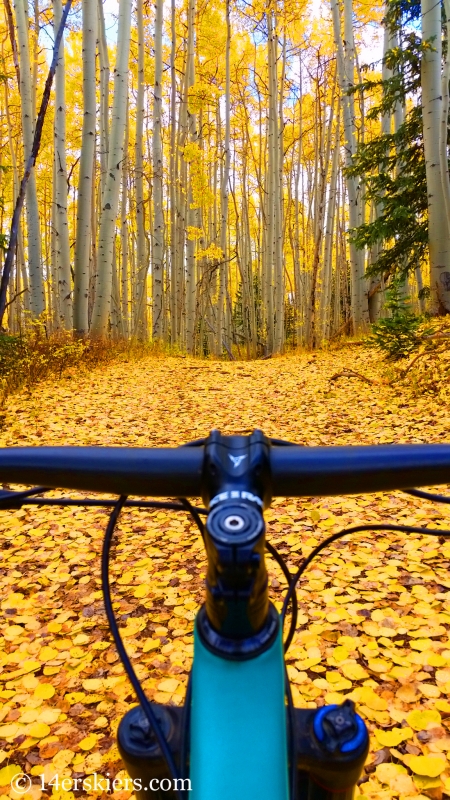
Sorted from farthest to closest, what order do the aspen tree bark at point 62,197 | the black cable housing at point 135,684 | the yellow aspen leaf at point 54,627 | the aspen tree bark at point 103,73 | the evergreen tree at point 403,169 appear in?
the aspen tree bark at point 103,73 < the aspen tree bark at point 62,197 < the evergreen tree at point 403,169 < the yellow aspen leaf at point 54,627 < the black cable housing at point 135,684

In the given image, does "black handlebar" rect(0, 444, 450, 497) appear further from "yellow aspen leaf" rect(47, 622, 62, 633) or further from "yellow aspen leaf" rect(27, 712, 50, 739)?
"yellow aspen leaf" rect(47, 622, 62, 633)

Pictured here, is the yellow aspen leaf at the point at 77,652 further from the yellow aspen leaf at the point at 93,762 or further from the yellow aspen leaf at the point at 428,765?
the yellow aspen leaf at the point at 428,765

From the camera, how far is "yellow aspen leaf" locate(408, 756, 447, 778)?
146cm

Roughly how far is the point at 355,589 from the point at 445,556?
59 cm

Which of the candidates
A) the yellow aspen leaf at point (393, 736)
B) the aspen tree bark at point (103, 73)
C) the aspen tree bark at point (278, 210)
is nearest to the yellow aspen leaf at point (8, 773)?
the yellow aspen leaf at point (393, 736)

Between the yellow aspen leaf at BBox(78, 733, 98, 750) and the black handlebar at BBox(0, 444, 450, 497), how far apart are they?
1.56m

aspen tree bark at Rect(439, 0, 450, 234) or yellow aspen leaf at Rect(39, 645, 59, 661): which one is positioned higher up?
aspen tree bark at Rect(439, 0, 450, 234)

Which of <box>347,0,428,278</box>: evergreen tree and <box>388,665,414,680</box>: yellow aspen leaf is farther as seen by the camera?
<box>347,0,428,278</box>: evergreen tree

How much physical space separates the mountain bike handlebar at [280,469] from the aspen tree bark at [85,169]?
8302mm

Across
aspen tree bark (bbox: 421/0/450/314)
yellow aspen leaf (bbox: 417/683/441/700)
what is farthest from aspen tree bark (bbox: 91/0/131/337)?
yellow aspen leaf (bbox: 417/683/441/700)

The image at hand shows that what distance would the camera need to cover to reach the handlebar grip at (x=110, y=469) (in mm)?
531

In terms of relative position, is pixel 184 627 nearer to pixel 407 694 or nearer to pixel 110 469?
pixel 407 694

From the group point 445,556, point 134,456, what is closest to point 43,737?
point 134,456

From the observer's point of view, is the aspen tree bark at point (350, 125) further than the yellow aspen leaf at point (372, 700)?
Yes
